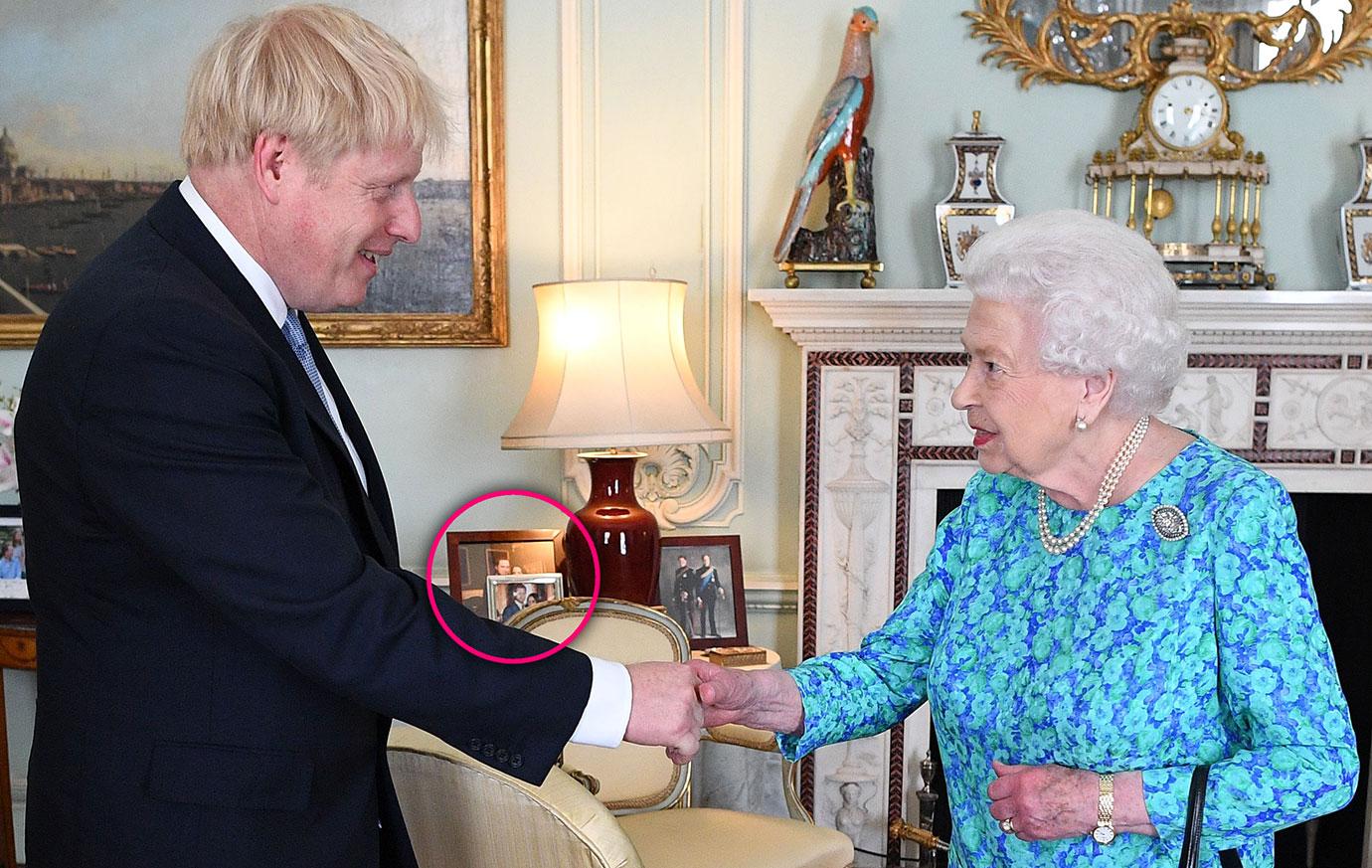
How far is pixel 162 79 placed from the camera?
11.1ft

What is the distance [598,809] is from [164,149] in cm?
238

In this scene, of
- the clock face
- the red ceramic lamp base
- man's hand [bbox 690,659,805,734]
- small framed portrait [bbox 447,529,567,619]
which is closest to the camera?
man's hand [bbox 690,659,805,734]

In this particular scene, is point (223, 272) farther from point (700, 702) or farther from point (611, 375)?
point (611, 375)

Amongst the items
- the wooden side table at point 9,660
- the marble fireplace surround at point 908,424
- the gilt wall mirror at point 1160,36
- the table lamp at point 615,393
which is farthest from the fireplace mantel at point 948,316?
the wooden side table at point 9,660

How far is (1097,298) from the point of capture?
1.54 metres

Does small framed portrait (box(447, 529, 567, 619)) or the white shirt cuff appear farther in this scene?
small framed portrait (box(447, 529, 567, 619))

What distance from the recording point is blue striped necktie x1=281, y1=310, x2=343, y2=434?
4.83 ft

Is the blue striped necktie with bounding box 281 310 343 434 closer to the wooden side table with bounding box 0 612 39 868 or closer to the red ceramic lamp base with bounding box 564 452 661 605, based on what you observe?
the red ceramic lamp base with bounding box 564 452 661 605

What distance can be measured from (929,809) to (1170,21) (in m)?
2.07

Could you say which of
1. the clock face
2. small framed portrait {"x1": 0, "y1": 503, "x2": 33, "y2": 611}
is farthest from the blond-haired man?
the clock face

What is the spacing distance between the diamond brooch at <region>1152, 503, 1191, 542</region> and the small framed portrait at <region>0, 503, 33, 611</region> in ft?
9.58

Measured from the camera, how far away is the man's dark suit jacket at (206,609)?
1195mm

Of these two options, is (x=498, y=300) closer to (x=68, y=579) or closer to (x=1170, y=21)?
(x=1170, y=21)

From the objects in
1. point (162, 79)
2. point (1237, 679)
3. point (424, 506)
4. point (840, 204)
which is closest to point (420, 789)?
point (1237, 679)
